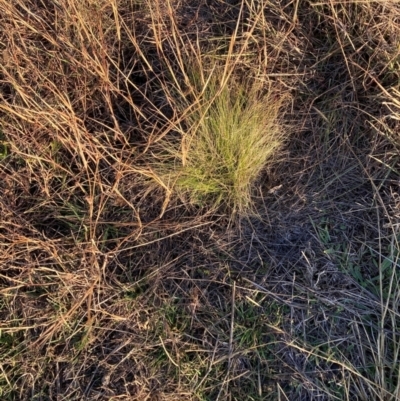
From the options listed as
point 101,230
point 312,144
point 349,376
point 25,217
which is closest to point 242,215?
point 312,144

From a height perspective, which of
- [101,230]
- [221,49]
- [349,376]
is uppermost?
[221,49]

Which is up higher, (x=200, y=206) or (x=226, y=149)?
(x=226, y=149)

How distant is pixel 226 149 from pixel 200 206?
0.18 meters

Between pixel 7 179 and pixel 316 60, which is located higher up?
pixel 316 60

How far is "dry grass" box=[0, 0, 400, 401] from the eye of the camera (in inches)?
53.2

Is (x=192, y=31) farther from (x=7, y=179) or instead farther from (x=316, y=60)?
(x=7, y=179)

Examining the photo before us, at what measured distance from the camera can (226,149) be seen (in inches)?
54.6

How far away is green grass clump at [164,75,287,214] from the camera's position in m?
1.39

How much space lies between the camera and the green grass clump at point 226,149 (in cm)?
139

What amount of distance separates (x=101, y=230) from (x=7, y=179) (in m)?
0.31

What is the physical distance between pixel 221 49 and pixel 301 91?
0.27 meters

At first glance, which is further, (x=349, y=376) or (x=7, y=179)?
(x=7, y=179)

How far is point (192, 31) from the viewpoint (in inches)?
58.5

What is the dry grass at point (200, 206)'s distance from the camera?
1.35 metres
